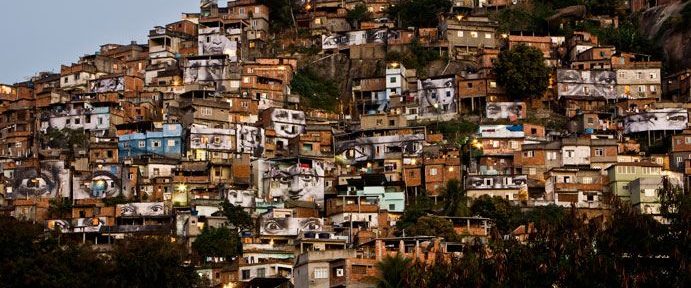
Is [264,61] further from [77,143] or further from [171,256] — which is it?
[171,256]

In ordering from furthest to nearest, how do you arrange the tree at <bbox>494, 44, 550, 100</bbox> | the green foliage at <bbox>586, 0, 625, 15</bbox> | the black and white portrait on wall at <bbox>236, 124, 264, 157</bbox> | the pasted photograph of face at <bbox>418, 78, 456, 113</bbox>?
the green foliage at <bbox>586, 0, 625, 15</bbox> < the pasted photograph of face at <bbox>418, 78, 456, 113</bbox> < the tree at <bbox>494, 44, 550, 100</bbox> < the black and white portrait on wall at <bbox>236, 124, 264, 157</bbox>

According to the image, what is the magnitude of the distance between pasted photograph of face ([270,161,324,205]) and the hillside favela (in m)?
0.13

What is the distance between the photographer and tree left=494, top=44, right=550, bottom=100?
90.9 metres

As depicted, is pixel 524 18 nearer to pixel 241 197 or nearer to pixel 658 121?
pixel 658 121

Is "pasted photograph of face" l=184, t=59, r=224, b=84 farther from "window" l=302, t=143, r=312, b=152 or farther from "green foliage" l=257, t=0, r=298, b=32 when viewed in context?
"green foliage" l=257, t=0, r=298, b=32

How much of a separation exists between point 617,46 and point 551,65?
7.71 meters

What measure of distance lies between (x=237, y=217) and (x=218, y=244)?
4.10 metres

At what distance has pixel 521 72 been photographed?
299 feet

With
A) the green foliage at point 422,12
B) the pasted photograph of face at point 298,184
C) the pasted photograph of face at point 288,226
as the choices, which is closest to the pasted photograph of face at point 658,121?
the pasted photograph of face at point 298,184

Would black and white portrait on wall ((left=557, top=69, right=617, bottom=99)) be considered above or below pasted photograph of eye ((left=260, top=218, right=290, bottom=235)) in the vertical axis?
above

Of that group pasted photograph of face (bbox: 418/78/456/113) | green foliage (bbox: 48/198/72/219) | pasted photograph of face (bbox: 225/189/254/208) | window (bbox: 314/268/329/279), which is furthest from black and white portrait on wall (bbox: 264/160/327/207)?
window (bbox: 314/268/329/279)

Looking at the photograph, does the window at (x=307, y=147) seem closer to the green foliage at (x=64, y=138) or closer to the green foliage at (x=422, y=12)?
the green foliage at (x=64, y=138)

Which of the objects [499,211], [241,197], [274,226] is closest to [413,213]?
[499,211]

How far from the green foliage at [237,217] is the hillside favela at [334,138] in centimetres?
15
